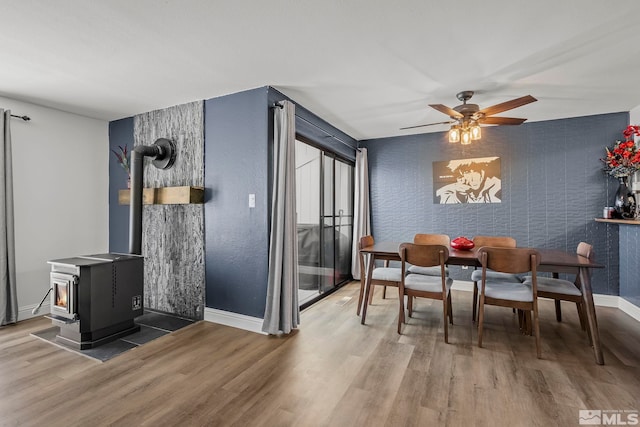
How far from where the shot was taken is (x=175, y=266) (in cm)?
359

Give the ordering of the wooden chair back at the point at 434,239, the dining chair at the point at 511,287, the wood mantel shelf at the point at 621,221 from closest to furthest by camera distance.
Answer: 1. the dining chair at the point at 511,287
2. the wood mantel shelf at the point at 621,221
3. the wooden chair back at the point at 434,239

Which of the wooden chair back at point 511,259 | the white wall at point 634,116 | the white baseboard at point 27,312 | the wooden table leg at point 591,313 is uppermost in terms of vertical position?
the white wall at point 634,116

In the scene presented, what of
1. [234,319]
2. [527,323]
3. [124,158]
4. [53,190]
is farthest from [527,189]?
[53,190]

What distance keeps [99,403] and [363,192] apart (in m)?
4.06

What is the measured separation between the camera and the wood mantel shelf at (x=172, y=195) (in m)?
3.27

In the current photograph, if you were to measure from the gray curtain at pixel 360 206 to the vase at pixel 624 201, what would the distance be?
10.3 feet

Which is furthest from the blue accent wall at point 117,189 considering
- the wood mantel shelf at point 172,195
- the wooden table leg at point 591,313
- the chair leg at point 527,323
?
the wooden table leg at point 591,313

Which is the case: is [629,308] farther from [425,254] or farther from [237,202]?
[237,202]

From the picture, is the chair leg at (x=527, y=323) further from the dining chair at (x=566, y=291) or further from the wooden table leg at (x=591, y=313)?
the wooden table leg at (x=591, y=313)

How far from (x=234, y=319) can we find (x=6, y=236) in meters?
2.51

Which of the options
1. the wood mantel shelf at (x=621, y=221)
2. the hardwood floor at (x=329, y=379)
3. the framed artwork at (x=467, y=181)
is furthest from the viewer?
the framed artwork at (x=467, y=181)

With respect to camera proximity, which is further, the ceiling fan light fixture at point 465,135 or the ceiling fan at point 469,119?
the ceiling fan light fixture at point 465,135

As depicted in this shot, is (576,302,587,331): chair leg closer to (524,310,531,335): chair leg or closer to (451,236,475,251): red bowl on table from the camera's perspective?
(524,310,531,335): chair leg

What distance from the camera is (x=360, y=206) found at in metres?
5.04
